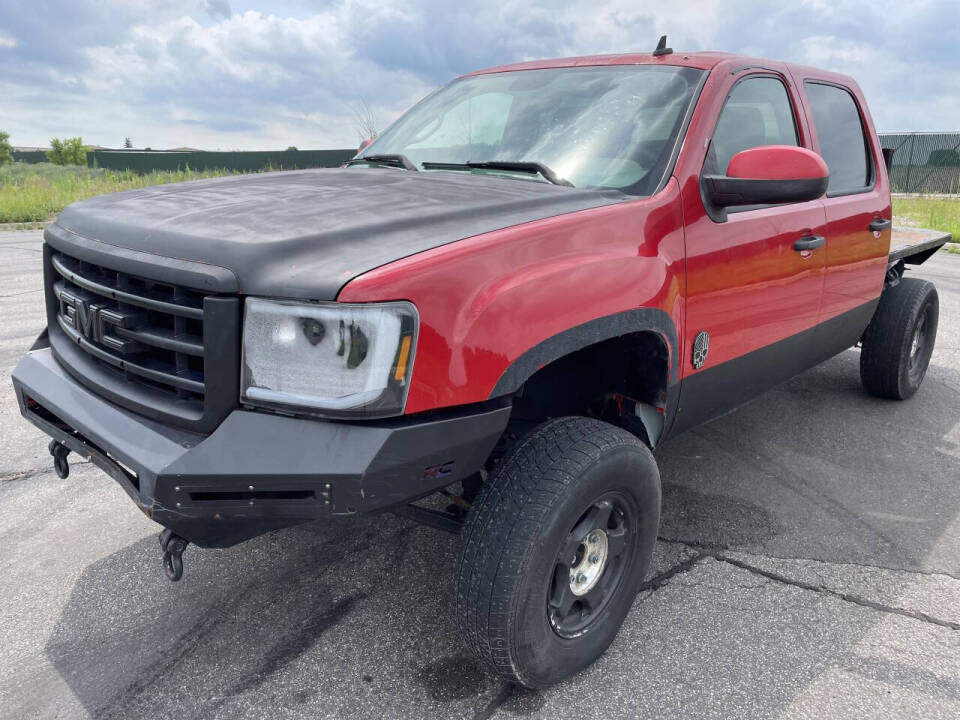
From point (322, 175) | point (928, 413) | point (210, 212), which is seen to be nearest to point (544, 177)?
point (322, 175)

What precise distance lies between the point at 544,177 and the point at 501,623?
1.49 meters

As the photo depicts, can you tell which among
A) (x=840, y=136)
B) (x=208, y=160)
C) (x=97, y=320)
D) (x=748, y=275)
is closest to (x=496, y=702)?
(x=97, y=320)

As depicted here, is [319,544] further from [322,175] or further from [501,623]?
[322,175]

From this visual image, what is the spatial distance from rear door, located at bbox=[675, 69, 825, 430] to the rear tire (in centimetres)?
131

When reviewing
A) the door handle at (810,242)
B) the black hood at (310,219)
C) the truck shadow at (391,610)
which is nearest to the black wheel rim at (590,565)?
the truck shadow at (391,610)

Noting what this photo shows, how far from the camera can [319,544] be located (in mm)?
2965

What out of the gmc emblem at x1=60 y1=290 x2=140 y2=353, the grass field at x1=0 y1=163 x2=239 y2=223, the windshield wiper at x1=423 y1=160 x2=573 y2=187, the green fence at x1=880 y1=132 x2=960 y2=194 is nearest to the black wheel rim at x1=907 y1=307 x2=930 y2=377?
the windshield wiper at x1=423 y1=160 x2=573 y2=187

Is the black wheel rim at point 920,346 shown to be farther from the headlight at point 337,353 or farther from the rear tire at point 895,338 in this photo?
the headlight at point 337,353

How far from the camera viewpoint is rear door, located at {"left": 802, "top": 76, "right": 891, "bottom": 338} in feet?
11.5

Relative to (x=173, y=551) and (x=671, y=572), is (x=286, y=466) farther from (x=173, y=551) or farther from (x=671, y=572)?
(x=671, y=572)

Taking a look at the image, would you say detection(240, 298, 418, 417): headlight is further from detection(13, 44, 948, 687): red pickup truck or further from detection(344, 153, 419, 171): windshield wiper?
detection(344, 153, 419, 171): windshield wiper

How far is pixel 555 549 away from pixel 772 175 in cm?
143

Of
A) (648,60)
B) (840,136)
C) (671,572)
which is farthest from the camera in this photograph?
(840,136)

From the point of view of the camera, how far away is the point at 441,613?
8.31 ft
